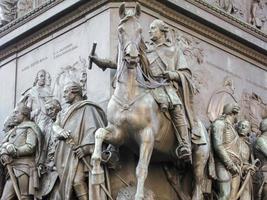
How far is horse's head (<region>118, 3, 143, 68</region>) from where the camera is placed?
43.8 ft

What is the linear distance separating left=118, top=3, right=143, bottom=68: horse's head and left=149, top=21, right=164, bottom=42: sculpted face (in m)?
0.68

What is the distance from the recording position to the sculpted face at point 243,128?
610 inches

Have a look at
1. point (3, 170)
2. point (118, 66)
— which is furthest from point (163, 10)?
point (3, 170)

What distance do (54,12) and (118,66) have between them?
3068 mm

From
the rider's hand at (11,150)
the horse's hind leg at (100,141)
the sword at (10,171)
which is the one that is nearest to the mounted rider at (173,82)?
the horse's hind leg at (100,141)

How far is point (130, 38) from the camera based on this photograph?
1342 cm

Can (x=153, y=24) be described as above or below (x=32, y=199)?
above

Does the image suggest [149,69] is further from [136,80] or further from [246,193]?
[246,193]

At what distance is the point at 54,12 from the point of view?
16250mm

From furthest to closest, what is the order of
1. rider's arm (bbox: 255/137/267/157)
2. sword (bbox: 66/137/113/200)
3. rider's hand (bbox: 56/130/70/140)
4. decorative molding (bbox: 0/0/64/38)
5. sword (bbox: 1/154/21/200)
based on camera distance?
decorative molding (bbox: 0/0/64/38) < rider's arm (bbox: 255/137/267/157) < sword (bbox: 1/154/21/200) < rider's hand (bbox: 56/130/70/140) < sword (bbox: 66/137/113/200)

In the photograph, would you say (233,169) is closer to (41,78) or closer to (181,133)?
(181,133)

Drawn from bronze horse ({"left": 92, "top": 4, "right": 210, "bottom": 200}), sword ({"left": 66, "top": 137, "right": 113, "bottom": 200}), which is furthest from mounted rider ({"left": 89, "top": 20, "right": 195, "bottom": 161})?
sword ({"left": 66, "top": 137, "right": 113, "bottom": 200})

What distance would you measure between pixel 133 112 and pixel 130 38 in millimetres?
1072

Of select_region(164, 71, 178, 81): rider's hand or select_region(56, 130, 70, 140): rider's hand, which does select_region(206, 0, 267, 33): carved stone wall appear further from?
select_region(56, 130, 70, 140): rider's hand
